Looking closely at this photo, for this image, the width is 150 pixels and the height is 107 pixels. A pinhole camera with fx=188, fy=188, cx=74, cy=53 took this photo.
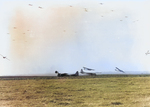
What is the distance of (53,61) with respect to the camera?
2340mm

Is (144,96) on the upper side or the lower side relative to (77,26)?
lower

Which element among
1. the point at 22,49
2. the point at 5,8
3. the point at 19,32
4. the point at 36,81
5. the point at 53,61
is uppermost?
the point at 5,8

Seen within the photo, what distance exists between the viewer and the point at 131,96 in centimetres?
235

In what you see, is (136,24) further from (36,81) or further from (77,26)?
(36,81)

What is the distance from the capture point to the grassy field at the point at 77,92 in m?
2.26

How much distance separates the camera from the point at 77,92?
232cm

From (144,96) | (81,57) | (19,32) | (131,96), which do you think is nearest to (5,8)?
(19,32)

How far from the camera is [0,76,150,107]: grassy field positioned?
226cm

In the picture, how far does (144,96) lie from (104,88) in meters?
0.52

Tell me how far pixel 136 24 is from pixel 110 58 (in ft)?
1.81

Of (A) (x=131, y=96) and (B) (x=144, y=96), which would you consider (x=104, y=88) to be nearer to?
(A) (x=131, y=96)

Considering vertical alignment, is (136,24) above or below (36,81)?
above

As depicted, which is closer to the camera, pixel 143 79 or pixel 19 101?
pixel 19 101

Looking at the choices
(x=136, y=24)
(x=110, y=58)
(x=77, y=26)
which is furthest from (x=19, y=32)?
(x=136, y=24)
